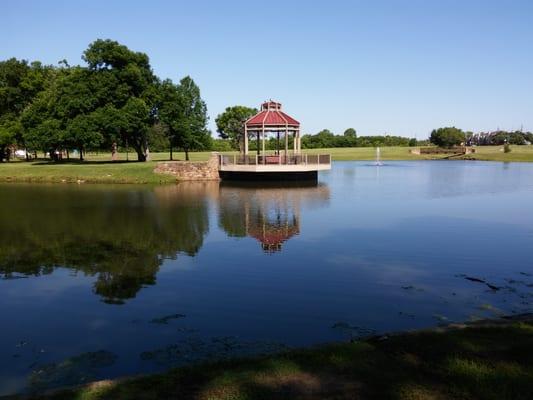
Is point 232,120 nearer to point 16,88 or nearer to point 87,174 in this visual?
point 16,88

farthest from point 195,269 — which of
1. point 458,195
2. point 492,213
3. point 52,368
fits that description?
point 458,195

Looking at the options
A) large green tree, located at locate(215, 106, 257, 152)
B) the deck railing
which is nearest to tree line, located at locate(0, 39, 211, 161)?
the deck railing

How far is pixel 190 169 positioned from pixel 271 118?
318 inches

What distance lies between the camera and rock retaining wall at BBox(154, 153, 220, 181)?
38469mm

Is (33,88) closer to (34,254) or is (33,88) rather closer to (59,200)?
(59,200)

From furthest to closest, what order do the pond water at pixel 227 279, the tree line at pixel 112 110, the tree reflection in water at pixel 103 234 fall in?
the tree line at pixel 112 110, the tree reflection in water at pixel 103 234, the pond water at pixel 227 279

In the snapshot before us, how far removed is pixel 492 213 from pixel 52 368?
1957cm

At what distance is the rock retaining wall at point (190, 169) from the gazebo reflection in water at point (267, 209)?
4.26 metres

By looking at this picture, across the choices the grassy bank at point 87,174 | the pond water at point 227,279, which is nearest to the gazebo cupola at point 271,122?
the grassy bank at point 87,174

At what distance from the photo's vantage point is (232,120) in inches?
3612

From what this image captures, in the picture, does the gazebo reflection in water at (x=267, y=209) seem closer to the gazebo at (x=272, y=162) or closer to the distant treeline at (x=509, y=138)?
the gazebo at (x=272, y=162)

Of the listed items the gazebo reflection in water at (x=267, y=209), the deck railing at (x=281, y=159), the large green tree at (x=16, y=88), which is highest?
the large green tree at (x=16, y=88)

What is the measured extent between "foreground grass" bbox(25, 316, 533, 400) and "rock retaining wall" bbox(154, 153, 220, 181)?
33.3m

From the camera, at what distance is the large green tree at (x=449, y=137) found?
12269 centimetres
